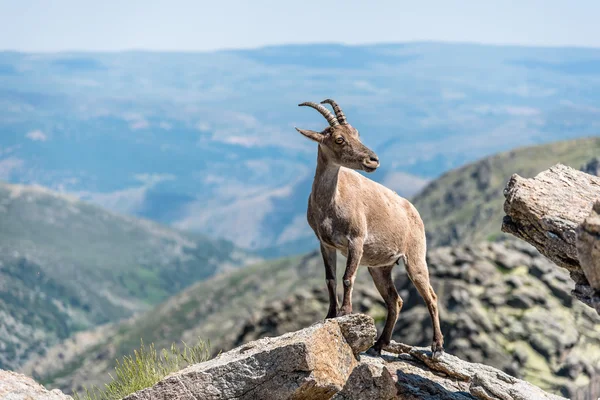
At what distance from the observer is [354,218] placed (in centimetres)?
1612

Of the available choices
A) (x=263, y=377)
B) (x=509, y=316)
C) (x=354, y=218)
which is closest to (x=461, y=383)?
(x=354, y=218)

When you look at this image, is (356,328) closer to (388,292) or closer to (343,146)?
(388,292)

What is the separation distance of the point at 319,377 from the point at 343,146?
5.16m

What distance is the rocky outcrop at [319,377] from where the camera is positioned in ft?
46.2

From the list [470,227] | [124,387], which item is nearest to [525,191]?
[124,387]

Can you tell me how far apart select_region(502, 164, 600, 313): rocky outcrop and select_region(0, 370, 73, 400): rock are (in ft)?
33.9

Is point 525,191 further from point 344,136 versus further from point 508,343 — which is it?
point 508,343

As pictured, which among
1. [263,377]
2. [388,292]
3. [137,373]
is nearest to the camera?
[263,377]

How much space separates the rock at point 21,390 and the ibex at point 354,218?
21.0 ft

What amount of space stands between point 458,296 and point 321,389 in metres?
44.3

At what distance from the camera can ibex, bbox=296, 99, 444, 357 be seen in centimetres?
1605

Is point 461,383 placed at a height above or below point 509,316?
above

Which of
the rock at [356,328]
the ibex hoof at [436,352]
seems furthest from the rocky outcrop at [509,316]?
the rock at [356,328]

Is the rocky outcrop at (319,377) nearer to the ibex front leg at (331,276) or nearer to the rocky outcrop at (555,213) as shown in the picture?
the ibex front leg at (331,276)
